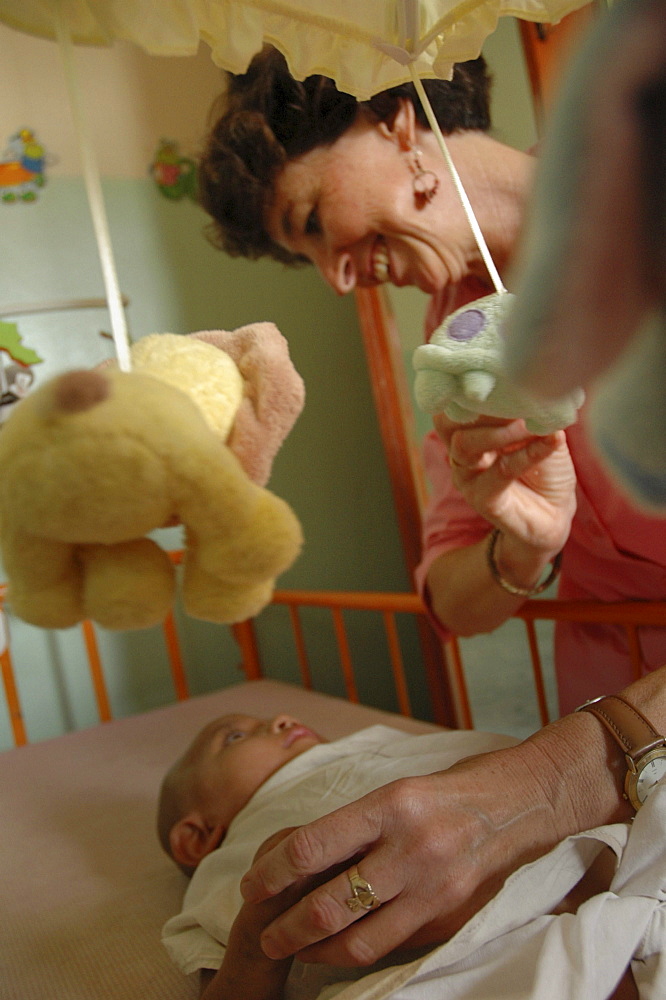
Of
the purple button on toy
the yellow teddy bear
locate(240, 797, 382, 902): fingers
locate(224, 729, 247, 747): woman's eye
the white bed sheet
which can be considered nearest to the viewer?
the yellow teddy bear

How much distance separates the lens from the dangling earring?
44 centimetres

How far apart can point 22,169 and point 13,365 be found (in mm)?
137

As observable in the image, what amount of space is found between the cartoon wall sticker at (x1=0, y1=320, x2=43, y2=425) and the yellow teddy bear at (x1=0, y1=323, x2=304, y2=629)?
6 cm

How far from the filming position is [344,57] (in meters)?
0.41

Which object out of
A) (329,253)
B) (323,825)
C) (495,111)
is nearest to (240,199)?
(329,253)

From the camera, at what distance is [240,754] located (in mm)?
886

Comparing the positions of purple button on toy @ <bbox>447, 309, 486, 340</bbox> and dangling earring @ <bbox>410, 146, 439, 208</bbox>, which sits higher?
dangling earring @ <bbox>410, 146, 439, 208</bbox>

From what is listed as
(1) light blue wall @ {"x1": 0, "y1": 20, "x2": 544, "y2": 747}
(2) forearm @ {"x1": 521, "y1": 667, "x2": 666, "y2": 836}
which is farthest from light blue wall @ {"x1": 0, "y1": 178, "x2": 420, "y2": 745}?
(2) forearm @ {"x1": 521, "y1": 667, "x2": 666, "y2": 836}

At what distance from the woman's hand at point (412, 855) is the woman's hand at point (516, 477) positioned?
0.16 metres

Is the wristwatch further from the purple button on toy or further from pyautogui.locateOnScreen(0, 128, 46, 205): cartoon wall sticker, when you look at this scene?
pyautogui.locateOnScreen(0, 128, 46, 205): cartoon wall sticker

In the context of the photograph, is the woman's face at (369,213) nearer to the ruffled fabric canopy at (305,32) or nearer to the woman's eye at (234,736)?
the ruffled fabric canopy at (305,32)

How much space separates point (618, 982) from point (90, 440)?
47 centimetres

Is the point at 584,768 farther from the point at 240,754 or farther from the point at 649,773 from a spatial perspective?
the point at 240,754

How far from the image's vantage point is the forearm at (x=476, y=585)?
0.64m
